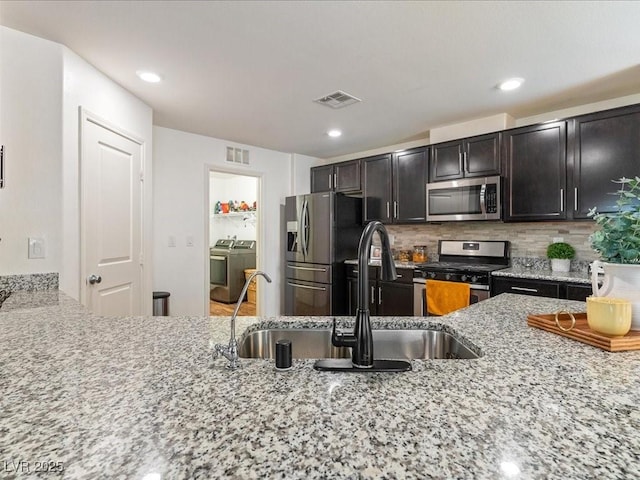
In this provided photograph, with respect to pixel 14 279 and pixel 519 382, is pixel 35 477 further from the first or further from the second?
pixel 14 279

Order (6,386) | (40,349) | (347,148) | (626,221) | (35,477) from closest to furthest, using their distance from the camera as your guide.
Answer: (35,477)
(6,386)
(40,349)
(626,221)
(347,148)

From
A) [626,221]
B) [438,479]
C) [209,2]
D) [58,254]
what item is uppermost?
[209,2]

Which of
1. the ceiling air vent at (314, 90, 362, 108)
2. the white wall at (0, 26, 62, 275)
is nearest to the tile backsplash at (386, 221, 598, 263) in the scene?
the ceiling air vent at (314, 90, 362, 108)

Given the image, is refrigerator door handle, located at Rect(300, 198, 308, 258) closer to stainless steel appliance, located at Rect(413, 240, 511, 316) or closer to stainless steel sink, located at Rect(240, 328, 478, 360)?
stainless steel appliance, located at Rect(413, 240, 511, 316)

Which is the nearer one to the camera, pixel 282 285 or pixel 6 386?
pixel 6 386

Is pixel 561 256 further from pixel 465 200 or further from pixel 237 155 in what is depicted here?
pixel 237 155

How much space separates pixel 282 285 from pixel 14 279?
310cm

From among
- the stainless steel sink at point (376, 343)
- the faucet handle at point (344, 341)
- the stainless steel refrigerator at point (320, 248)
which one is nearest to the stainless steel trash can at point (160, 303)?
the stainless steel refrigerator at point (320, 248)

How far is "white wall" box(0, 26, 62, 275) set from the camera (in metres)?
1.93

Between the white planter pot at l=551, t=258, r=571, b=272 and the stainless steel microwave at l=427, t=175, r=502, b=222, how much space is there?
0.60 m

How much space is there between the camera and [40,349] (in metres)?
0.95

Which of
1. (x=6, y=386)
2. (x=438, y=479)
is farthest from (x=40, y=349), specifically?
(x=438, y=479)

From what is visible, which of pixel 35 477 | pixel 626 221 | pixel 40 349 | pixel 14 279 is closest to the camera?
pixel 35 477

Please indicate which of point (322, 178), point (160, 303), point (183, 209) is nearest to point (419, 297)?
point (322, 178)
